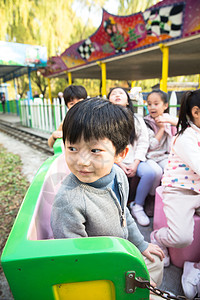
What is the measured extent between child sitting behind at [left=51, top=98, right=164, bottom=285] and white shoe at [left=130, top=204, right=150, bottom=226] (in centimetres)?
109

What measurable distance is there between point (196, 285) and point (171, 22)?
532 centimetres

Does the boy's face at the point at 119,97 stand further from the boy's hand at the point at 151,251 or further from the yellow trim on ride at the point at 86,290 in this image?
the yellow trim on ride at the point at 86,290

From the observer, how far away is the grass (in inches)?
84.7

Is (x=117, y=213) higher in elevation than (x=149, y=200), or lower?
higher

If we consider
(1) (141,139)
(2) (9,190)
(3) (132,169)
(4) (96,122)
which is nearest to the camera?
(4) (96,122)

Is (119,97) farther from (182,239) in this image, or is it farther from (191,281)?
(191,281)

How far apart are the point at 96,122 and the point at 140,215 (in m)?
1.42

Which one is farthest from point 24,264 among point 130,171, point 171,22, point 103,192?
point 171,22

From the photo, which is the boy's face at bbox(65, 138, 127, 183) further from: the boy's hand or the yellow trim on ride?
the boy's hand

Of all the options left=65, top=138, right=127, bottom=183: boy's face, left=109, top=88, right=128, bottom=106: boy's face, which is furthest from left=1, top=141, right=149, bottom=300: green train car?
left=109, top=88, right=128, bottom=106: boy's face

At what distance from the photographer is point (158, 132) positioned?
2189mm

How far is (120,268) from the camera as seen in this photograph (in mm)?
608

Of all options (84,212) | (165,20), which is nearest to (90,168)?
(84,212)

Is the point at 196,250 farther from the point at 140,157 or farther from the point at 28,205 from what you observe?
the point at 28,205
